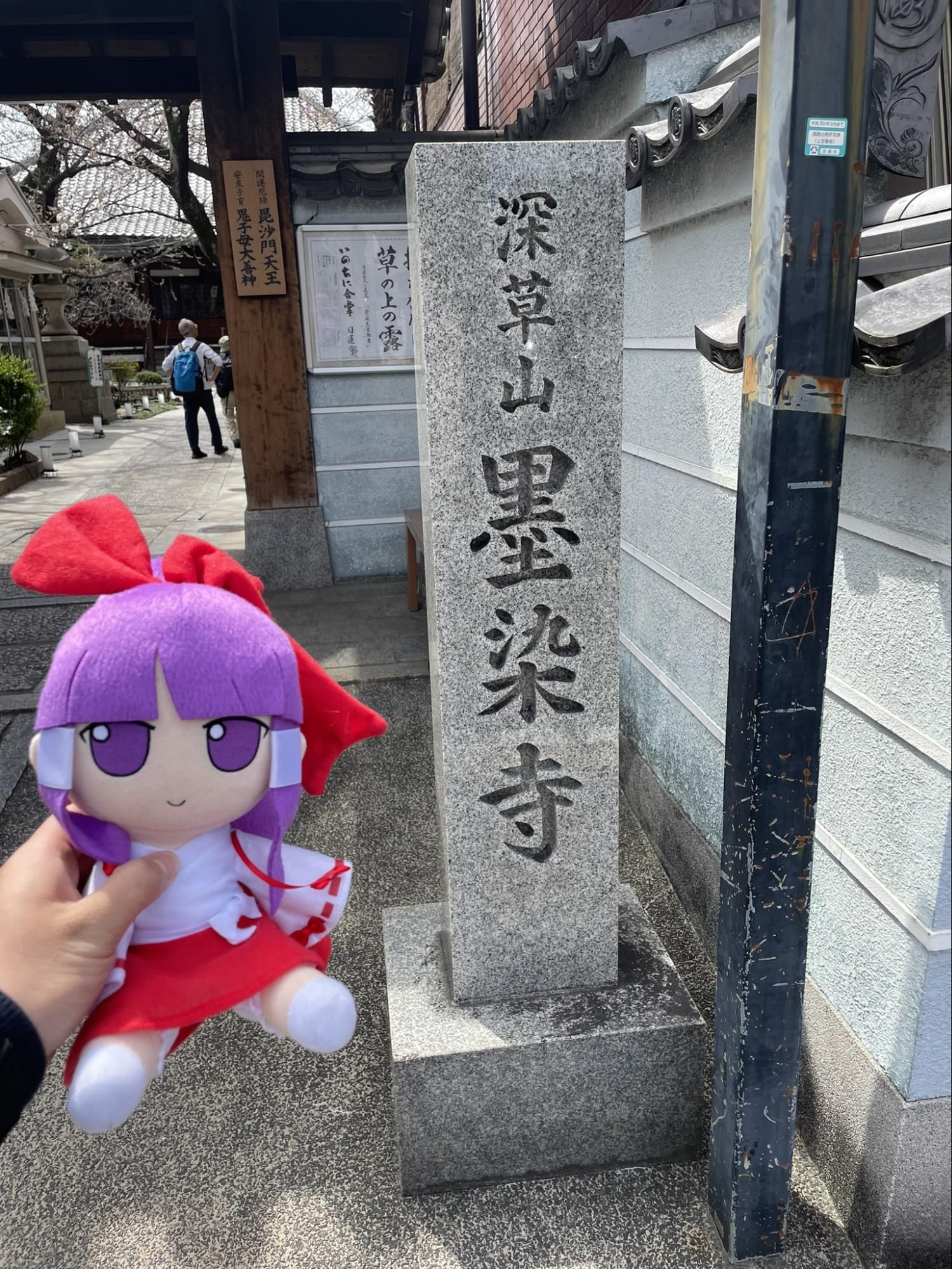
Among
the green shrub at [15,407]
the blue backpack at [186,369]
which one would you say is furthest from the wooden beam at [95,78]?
the green shrub at [15,407]

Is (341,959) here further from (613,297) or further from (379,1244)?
(613,297)

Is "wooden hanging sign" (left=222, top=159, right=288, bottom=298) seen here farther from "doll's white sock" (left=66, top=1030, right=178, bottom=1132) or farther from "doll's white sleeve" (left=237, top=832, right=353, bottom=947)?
"doll's white sock" (left=66, top=1030, right=178, bottom=1132)

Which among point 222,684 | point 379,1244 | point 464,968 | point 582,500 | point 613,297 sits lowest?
point 379,1244

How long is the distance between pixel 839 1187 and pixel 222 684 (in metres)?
2.39

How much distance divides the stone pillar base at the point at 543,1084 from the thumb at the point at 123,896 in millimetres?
1119

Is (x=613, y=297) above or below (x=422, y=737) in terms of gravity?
above

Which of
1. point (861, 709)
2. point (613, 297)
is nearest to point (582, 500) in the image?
point (613, 297)

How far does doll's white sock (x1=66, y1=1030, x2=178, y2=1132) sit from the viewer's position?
1.95 m

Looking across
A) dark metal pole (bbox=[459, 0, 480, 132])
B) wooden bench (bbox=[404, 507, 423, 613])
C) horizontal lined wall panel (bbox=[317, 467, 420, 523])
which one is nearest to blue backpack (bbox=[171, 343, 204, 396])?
dark metal pole (bbox=[459, 0, 480, 132])

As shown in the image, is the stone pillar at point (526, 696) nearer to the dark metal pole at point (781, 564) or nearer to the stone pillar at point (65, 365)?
the dark metal pole at point (781, 564)

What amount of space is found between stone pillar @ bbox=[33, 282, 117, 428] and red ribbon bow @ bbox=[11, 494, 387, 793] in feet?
72.5

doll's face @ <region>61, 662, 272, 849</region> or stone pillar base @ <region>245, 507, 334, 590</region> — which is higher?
doll's face @ <region>61, 662, 272, 849</region>

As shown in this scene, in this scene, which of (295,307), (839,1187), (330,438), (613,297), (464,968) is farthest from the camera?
(330,438)

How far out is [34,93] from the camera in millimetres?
8719
